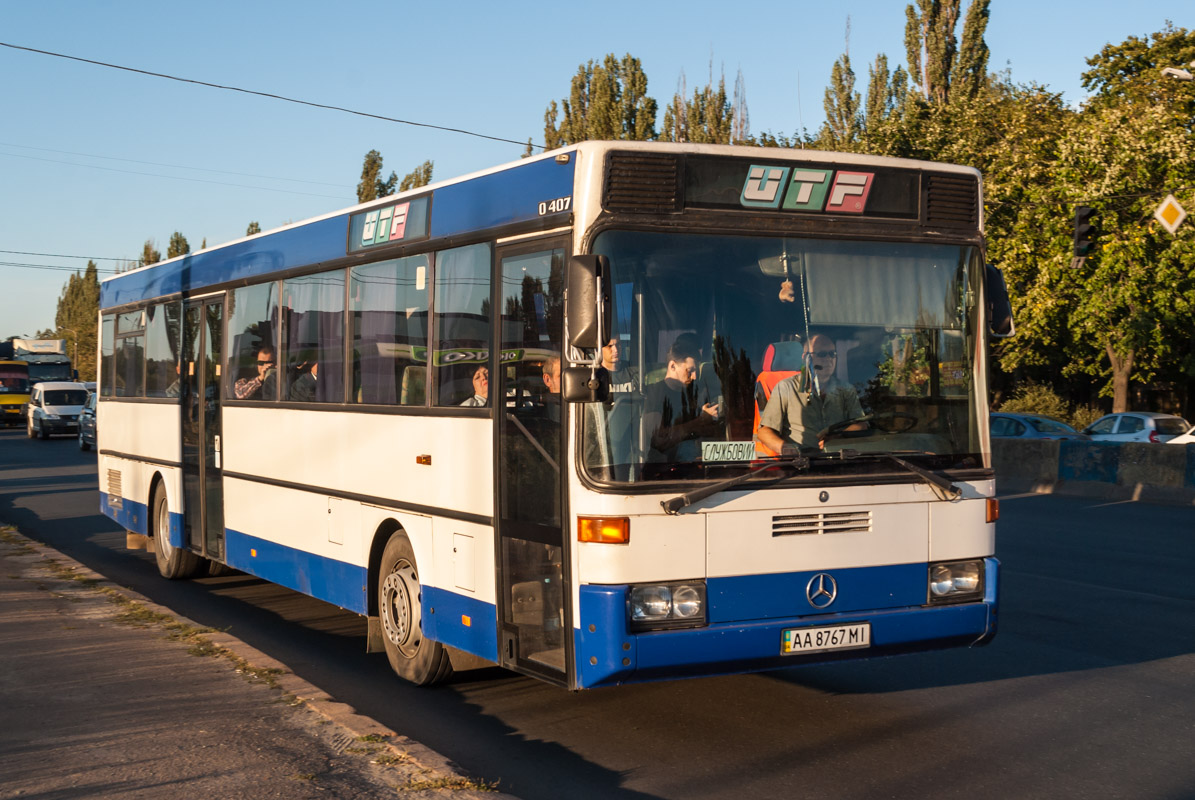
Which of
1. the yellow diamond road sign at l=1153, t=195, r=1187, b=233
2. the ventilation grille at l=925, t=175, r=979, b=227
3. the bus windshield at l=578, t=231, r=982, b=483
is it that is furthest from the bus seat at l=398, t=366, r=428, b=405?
the yellow diamond road sign at l=1153, t=195, r=1187, b=233

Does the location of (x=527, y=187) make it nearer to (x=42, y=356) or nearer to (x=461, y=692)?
(x=461, y=692)

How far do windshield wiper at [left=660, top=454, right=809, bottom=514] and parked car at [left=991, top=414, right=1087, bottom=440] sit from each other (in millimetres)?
23401

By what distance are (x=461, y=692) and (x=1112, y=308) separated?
31.1 m

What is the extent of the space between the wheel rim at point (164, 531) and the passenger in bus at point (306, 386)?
3.82m

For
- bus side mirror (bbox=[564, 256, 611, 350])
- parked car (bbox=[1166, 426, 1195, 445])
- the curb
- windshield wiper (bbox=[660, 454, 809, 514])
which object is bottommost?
the curb

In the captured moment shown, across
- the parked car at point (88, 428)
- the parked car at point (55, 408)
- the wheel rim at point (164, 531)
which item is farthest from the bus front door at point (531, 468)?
the parked car at point (55, 408)

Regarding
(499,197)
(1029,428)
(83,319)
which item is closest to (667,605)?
(499,197)

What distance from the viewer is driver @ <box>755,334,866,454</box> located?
640 centimetres

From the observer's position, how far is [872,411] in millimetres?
6660

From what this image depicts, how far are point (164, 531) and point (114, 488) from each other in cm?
233

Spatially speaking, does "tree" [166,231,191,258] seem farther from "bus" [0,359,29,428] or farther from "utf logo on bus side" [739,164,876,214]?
"utf logo on bus side" [739,164,876,214]

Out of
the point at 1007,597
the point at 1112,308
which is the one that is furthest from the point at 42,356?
the point at 1007,597

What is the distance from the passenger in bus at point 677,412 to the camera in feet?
20.4

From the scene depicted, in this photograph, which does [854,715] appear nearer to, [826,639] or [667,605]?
[826,639]
